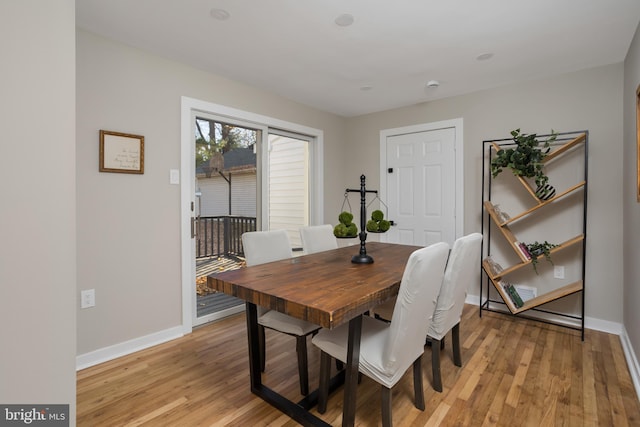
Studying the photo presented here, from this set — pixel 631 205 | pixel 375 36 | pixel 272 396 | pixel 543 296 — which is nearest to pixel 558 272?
pixel 543 296

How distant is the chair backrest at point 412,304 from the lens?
4.31ft

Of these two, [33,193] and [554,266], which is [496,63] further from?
[33,193]

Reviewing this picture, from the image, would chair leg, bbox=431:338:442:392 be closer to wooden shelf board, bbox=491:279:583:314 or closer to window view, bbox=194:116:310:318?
wooden shelf board, bbox=491:279:583:314

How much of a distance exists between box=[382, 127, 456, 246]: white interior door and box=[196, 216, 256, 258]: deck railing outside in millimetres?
1859

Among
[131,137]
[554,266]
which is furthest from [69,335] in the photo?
[554,266]

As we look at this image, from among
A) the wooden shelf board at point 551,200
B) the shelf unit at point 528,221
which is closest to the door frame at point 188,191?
the shelf unit at point 528,221

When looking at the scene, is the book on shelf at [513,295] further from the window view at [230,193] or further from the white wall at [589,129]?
the window view at [230,193]

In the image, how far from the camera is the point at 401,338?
1353mm

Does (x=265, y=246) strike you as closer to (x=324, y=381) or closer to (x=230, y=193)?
(x=324, y=381)

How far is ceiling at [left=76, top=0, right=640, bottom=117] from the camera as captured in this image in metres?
1.92

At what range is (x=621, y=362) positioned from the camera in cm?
221

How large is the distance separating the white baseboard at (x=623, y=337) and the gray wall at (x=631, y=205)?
0.15ft

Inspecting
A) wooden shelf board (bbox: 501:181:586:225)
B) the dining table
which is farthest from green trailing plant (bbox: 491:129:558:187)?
the dining table

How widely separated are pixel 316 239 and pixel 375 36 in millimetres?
1628
